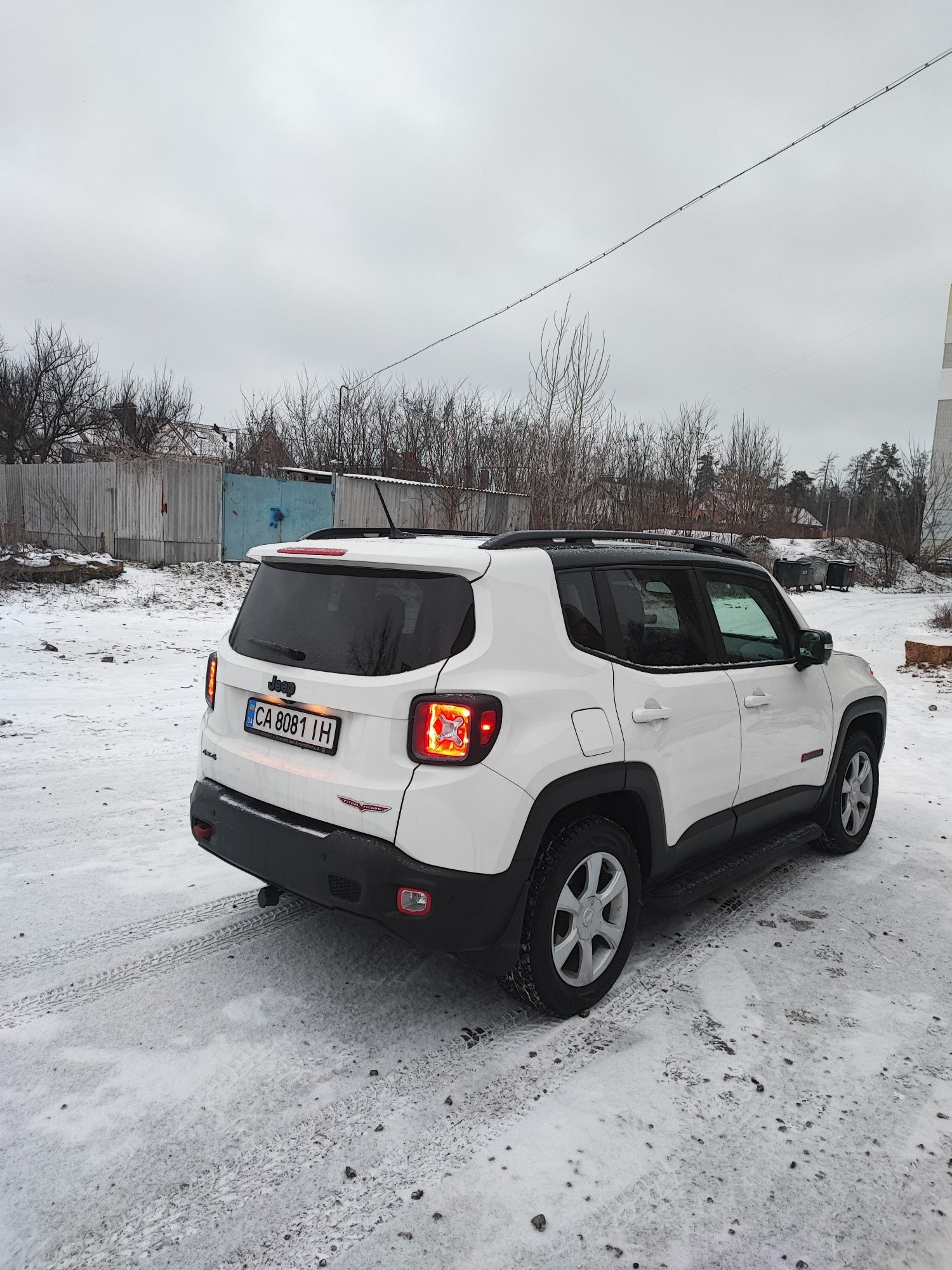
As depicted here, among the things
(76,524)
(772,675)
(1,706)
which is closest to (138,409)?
(76,524)

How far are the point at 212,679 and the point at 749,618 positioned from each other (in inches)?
101

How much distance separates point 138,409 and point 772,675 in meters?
31.4

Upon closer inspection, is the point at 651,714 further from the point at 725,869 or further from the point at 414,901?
the point at 414,901

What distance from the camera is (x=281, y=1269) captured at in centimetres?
192

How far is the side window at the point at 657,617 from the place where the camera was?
3176mm

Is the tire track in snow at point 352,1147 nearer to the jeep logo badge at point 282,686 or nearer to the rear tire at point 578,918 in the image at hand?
the rear tire at point 578,918

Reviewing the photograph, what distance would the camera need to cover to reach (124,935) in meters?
3.43

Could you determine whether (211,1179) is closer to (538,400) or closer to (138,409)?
(538,400)

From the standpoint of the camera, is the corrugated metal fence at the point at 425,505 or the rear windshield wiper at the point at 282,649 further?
the corrugated metal fence at the point at 425,505

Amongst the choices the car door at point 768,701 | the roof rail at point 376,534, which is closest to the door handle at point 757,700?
the car door at point 768,701

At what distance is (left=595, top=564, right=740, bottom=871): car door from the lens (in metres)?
3.10

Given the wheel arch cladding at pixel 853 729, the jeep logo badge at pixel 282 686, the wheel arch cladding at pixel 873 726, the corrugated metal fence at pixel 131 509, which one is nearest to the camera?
the jeep logo badge at pixel 282 686

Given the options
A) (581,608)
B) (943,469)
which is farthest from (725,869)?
(943,469)

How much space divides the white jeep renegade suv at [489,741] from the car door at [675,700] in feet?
0.03
